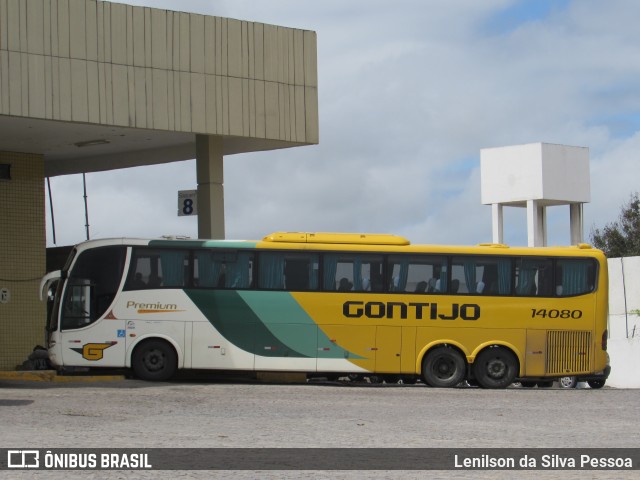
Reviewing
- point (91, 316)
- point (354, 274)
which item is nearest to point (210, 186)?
point (354, 274)

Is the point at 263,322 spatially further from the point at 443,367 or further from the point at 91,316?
the point at 443,367

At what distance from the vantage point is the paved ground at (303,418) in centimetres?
1341

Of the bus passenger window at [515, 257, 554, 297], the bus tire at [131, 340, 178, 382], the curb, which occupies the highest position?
the bus passenger window at [515, 257, 554, 297]

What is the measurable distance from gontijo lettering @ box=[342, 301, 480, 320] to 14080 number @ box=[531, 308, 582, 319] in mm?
1175

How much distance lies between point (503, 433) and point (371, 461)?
345cm

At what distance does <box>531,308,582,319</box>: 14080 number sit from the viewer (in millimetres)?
24750

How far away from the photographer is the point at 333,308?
80.4 ft

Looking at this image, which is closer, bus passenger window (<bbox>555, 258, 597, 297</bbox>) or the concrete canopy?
the concrete canopy

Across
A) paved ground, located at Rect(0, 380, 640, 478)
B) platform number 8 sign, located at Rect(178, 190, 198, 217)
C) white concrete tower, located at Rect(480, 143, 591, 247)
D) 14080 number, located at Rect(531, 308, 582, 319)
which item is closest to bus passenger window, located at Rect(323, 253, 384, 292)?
paved ground, located at Rect(0, 380, 640, 478)

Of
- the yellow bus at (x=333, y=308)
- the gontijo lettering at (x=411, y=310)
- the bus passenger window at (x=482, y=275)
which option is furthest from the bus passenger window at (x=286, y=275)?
the bus passenger window at (x=482, y=275)

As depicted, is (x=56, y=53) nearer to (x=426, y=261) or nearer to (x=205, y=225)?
(x=205, y=225)

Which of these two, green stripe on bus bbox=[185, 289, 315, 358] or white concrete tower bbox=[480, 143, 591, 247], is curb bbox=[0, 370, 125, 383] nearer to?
green stripe on bus bbox=[185, 289, 315, 358]

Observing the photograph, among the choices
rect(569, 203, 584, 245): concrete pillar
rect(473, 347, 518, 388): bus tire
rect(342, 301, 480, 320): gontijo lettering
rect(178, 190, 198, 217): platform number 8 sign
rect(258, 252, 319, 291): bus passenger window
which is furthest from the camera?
rect(569, 203, 584, 245): concrete pillar

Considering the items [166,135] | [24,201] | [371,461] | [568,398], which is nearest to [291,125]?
[166,135]
